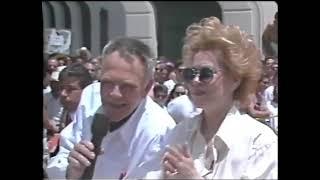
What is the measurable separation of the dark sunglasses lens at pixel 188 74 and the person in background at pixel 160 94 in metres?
0.12

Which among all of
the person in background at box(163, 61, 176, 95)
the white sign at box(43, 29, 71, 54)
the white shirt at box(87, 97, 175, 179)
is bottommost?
the white shirt at box(87, 97, 175, 179)

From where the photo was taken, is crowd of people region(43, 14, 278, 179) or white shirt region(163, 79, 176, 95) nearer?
crowd of people region(43, 14, 278, 179)

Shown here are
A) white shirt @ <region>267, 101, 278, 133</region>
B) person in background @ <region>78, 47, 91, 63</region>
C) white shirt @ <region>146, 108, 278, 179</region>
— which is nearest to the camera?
white shirt @ <region>146, 108, 278, 179</region>

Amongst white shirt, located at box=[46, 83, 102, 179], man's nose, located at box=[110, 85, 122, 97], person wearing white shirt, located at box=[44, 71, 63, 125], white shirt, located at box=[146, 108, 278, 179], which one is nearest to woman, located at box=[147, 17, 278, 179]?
white shirt, located at box=[146, 108, 278, 179]

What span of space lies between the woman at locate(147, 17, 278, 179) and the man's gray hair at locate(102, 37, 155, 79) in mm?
175

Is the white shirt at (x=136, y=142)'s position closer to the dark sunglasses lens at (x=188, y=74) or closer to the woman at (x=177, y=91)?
the woman at (x=177, y=91)

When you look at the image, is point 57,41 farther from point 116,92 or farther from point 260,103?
point 260,103

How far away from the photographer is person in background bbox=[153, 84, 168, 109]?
3.45 metres

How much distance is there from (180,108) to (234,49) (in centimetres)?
38


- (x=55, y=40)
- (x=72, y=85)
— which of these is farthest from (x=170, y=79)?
(x=55, y=40)

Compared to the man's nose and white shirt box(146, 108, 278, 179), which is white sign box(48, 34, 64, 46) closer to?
the man's nose
